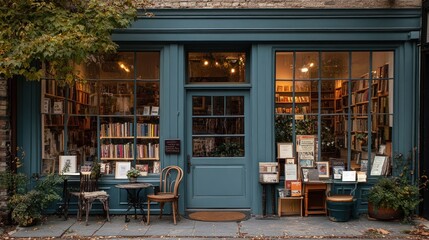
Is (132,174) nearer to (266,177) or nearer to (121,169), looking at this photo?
(121,169)

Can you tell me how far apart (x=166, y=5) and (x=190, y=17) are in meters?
0.54

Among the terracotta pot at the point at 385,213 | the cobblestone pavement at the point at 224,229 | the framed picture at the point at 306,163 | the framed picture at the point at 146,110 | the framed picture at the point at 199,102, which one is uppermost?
the framed picture at the point at 199,102

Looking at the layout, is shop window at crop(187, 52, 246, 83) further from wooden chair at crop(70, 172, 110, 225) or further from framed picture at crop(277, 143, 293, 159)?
wooden chair at crop(70, 172, 110, 225)

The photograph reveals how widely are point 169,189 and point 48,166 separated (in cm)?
251

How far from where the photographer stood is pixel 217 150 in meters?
10.1

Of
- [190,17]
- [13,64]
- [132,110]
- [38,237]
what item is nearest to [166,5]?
[190,17]

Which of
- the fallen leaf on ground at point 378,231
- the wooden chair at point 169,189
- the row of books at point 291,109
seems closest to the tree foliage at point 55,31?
the wooden chair at point 169,189

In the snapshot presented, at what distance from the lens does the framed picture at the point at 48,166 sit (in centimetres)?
982

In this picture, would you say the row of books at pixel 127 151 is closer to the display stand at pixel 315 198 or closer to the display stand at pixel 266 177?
the display stand at pixel 266 177

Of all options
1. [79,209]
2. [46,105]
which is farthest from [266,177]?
[46,105]

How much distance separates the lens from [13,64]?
748cm

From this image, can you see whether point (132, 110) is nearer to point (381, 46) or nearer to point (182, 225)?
point (182, 225)

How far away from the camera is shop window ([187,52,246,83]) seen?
10180 millimetres

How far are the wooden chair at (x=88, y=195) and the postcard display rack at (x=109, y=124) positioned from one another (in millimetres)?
478
